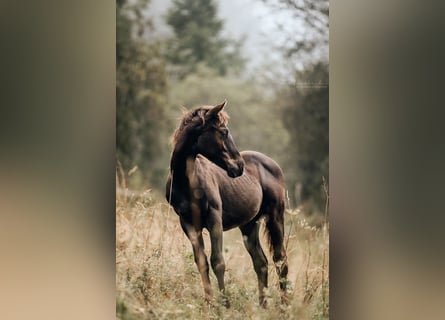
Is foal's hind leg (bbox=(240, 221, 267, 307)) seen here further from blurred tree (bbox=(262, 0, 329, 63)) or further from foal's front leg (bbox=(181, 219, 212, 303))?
blurred tree (bbox=(262, 0, 329, 63))

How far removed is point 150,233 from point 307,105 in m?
1.04

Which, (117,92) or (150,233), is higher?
(117,92)

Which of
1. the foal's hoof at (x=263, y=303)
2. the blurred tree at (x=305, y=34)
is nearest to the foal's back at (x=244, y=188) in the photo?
the foal's hoof at (x=263, y=303)

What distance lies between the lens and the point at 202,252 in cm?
342

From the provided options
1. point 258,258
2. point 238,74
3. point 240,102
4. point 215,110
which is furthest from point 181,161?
point 258,258

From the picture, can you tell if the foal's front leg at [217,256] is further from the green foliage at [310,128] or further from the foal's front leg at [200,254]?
the green foliage at [310,128]

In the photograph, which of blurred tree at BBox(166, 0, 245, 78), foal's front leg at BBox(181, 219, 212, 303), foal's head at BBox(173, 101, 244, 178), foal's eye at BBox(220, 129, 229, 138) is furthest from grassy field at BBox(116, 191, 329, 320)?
blurred tree at BBox(166, 0, 245, 78)

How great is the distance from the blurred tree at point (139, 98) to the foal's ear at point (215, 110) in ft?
0.77

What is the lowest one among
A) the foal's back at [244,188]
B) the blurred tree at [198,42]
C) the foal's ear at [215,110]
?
the foal's back at [244,188]

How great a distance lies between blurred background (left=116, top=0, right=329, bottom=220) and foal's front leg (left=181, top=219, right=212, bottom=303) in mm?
449

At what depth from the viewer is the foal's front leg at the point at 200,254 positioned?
3420mm
